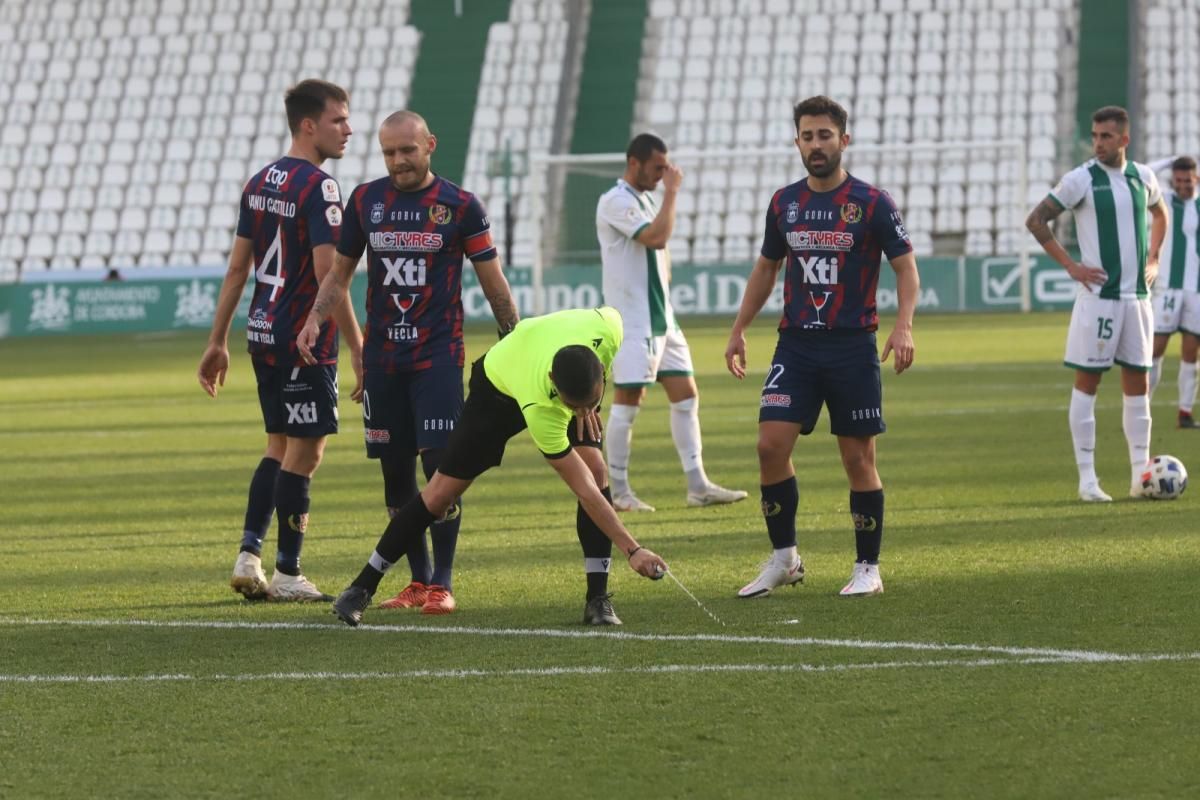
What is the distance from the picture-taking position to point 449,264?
729 centimetres

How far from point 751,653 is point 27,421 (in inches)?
510

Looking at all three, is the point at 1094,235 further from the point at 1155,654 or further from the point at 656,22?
the point at 656,22

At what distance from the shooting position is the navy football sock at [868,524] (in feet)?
24.1

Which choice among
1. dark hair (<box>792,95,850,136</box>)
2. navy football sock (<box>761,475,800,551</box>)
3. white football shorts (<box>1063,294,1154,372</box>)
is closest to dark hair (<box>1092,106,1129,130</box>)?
white football shorts (<box>1063,294,1154,372</box>)

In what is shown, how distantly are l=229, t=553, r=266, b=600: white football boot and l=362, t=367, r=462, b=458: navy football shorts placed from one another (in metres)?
0.69

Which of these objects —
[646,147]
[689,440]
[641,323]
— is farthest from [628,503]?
[646,147]

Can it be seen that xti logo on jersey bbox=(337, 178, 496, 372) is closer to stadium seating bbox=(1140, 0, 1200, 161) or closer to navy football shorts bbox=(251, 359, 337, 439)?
navy football shorts bbox=(251, 359, 337, 439)

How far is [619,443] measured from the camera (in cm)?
1091

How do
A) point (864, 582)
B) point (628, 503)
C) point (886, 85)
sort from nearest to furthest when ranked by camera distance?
point (864, 582) < point (628, 503) < point (886, 85)

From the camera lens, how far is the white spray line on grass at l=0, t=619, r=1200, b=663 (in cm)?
591

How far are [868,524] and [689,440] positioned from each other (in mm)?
3600

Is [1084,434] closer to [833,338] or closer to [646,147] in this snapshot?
[646,147]

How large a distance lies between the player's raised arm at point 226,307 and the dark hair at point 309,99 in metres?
0.54

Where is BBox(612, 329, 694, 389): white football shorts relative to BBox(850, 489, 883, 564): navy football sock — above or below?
above
